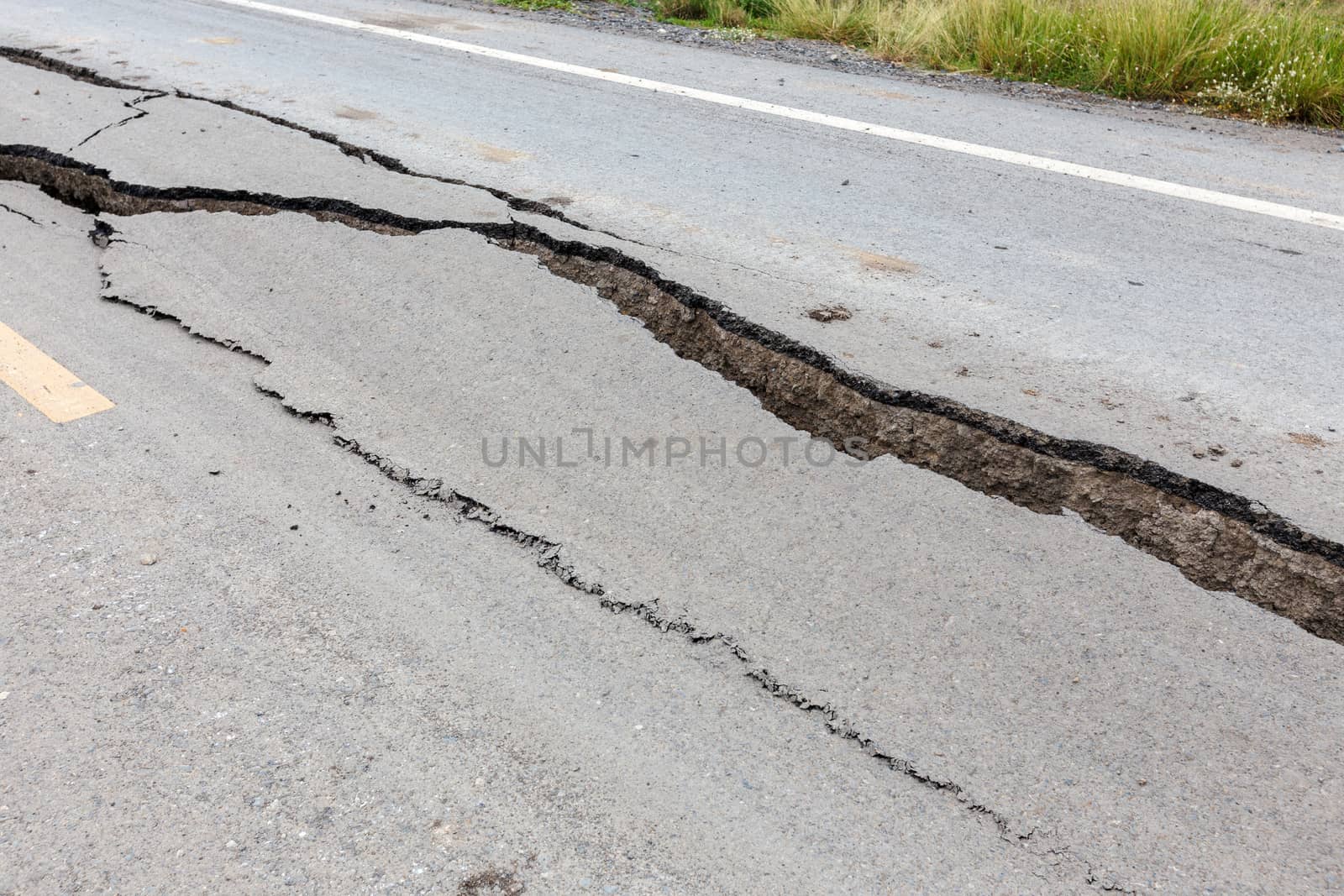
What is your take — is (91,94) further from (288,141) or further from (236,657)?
(236,657)

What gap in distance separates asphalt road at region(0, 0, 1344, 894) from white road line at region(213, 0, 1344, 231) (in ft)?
0.44

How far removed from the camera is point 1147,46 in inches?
285

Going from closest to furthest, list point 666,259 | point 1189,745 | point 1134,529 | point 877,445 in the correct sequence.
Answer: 1. point 1189,745
2. point 1134,529
3. point 877,445
4. point 666,259

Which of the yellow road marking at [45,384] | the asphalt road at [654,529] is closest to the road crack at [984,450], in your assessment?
the asphalt road at [654,529]

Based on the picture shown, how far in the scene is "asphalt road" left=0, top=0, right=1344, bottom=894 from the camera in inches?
79.3

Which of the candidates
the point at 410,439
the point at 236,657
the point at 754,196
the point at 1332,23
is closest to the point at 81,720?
the point at 236,657

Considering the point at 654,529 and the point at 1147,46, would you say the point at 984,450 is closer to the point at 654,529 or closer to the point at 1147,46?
the point at 654,529

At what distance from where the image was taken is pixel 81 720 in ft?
7.22

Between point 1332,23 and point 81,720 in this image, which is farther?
point 1332,23

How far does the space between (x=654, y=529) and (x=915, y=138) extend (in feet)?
13.8

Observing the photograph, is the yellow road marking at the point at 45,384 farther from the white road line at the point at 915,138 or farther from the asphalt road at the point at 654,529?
the white road line at the point at 915,138

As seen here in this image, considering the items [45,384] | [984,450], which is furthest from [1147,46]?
[45,384]

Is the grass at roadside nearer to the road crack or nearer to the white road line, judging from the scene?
the white road line

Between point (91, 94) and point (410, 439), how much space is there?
15.2 ft
